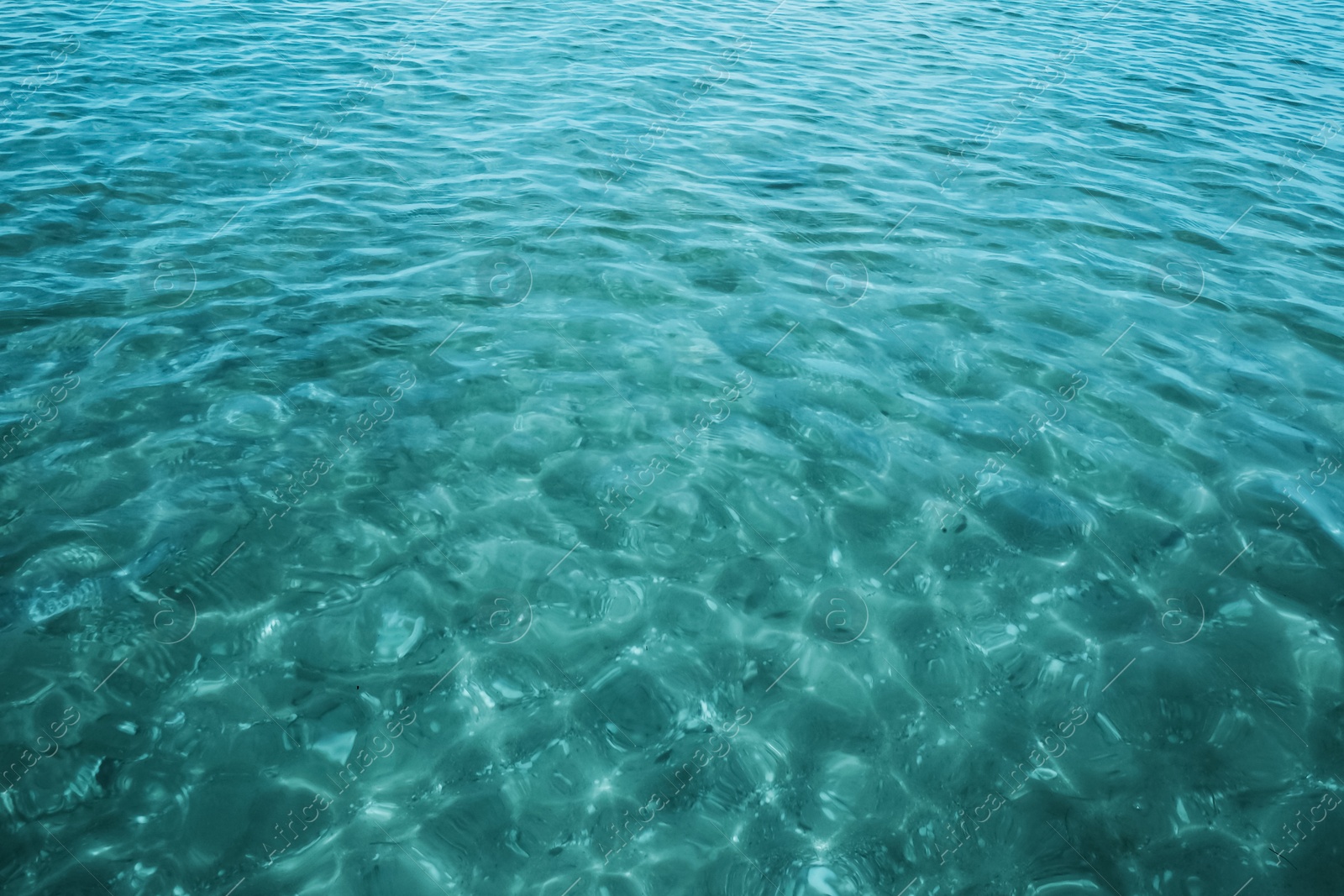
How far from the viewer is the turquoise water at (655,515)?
3941 mm

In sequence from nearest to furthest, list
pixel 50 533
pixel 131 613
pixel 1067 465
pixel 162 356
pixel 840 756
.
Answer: pixel 840 756 < pixel 131 613 < pixel 50 533 < pixel 1067 465 < pixel 162 356

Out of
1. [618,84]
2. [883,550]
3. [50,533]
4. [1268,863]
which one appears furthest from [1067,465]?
[618,84]

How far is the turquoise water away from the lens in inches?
155

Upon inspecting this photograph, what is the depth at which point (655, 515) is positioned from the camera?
5484 mm

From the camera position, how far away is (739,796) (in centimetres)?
406

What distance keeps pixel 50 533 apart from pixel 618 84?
10394 mm

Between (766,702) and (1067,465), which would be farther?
(1067,465)

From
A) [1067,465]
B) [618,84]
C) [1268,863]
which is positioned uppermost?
[618,84]

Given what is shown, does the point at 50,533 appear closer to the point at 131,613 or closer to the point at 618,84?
the point at 131,613

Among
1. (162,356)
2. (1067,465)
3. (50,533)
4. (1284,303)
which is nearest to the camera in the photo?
(50,533)

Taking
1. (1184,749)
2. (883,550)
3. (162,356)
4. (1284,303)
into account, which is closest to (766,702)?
(883,550)

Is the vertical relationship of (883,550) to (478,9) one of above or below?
below

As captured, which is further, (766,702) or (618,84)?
(618,84)

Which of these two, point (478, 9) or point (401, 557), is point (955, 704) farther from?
point (478, 9)
